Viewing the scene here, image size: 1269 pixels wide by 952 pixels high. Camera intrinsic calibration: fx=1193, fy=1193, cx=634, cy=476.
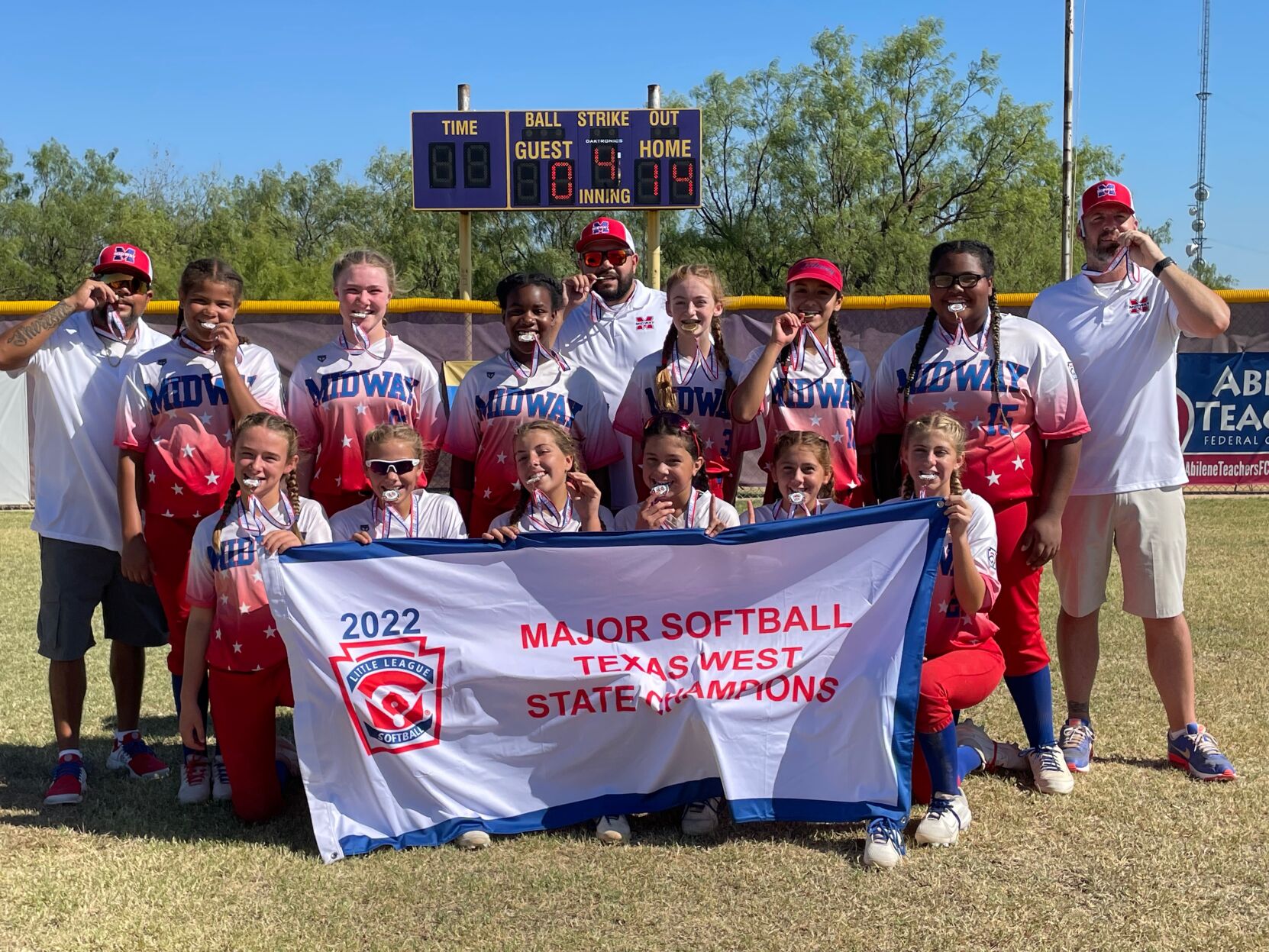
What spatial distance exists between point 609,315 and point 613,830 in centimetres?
262

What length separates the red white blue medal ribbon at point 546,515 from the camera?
473 cm

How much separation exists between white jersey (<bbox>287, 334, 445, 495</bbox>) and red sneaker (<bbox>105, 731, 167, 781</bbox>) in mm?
1430

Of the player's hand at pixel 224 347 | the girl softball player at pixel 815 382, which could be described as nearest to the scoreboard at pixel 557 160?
the girl softball player at pixel 815 382

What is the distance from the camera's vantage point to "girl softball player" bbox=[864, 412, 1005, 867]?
14.0 feet

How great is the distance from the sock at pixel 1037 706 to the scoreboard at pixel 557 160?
42.2 feet

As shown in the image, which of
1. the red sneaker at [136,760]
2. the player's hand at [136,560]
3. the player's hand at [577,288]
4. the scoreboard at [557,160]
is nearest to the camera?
the player's hand at [136,560]

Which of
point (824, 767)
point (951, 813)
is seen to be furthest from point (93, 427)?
point (951, 813)

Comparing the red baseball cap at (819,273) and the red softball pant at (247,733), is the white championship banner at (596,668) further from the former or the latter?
the red baseball cap at (819,273)

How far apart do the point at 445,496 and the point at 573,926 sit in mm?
1893

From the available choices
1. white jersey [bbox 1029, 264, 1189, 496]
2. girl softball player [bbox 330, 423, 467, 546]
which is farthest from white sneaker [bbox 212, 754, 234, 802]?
white jersey [bbox 1029, 264, 1189, 496]

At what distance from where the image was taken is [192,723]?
180 inches

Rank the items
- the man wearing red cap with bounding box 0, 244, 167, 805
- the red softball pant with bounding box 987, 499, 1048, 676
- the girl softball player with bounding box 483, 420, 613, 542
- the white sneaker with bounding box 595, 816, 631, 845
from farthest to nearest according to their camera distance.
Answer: the man wearing red cap with bounding box 0, 244, 167, 805
the red softball pant with bounding box 987, 499, 1048, 676
the girl softball player with bounding box 483, 420, 613, 542
the white sneaker with bounding box 595, 816, 631, 845

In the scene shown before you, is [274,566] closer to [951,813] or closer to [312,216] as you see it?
[951,813]

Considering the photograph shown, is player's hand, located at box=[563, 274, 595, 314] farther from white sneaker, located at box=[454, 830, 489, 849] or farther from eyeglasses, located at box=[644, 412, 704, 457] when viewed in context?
white sneaker, located at box=[454, 830, 489, 849]
